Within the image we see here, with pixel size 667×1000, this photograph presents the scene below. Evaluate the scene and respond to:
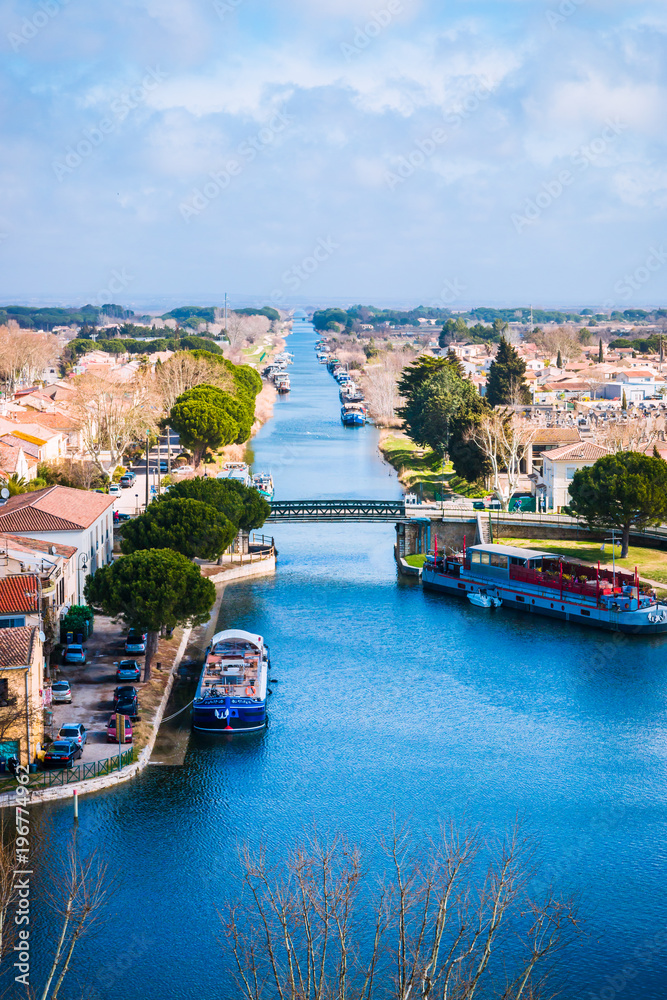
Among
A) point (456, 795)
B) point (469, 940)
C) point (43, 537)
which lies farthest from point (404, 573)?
point (469, 940)

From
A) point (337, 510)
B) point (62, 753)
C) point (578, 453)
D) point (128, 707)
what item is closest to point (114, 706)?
point (128, 707)

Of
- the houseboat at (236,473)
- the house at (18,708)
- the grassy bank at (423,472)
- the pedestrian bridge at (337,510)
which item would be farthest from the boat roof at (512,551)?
the house at (18,708)

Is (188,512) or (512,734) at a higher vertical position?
(188,512)

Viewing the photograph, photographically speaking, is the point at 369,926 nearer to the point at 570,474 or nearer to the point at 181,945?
the point at 181,945

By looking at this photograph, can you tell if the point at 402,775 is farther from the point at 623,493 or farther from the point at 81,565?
the point at 623,493

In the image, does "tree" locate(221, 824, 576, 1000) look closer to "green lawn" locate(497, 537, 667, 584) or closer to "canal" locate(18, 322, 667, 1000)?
"canal" locate(18, 322, 667, 1000)

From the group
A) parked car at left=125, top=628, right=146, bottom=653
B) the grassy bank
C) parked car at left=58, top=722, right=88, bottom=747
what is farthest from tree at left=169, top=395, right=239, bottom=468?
parked car at left=58, top=722, right=88, bottom=747
